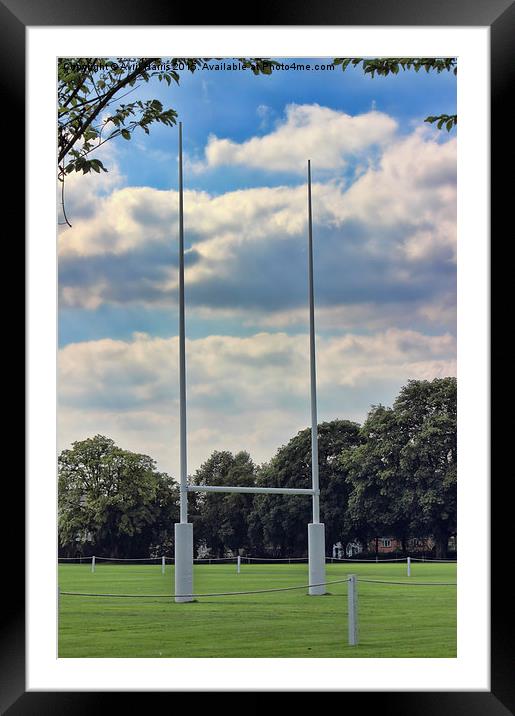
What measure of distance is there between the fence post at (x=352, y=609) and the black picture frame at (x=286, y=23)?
2.21 metres

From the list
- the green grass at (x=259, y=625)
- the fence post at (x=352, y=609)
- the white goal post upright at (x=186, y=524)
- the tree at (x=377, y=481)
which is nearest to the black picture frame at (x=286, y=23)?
the fence post at (x=352, y=609)

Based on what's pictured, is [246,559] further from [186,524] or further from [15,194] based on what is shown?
[15,194]

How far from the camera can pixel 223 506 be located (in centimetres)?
1838

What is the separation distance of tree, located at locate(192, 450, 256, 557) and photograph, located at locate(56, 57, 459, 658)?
4cm

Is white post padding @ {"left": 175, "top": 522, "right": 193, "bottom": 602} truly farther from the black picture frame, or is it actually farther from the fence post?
the black picture frame

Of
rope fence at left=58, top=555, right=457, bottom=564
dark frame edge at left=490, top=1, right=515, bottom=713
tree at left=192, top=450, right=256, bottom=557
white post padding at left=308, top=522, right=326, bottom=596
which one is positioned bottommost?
rope fence at left=58, top=555, right=457, bottom=564

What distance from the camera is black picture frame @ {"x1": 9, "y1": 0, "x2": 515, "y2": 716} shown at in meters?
2.70

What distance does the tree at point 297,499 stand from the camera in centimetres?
1819

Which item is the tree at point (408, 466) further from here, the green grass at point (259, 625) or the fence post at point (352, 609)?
the fence post at point (352, 609)

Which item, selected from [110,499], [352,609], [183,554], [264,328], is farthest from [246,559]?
[352,609]

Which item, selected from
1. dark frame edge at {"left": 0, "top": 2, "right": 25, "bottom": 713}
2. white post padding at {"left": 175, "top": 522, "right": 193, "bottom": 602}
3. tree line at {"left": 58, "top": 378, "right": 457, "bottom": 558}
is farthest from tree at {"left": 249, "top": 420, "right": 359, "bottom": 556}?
dark frame edge at {"left": 0, "top": 2, "right": 25, "bottom": 713}

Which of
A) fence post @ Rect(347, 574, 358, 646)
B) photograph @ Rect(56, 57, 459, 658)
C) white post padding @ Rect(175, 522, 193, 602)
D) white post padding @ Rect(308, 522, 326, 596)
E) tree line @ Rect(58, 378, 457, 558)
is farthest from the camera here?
tree line @ Rect(58, 378, 457, 558)

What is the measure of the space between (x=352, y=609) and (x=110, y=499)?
529 inches

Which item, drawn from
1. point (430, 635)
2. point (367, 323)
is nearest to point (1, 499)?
point (430, 635)
